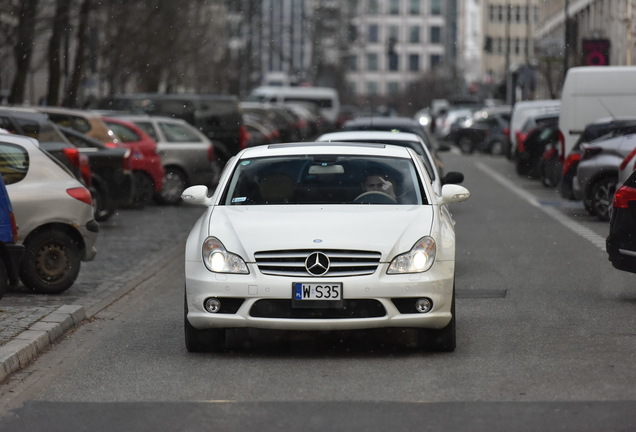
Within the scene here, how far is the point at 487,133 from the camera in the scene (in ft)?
179

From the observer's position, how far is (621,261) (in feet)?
41.3

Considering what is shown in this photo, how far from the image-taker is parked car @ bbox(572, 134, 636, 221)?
22719 mm

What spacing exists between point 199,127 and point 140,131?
269 inches

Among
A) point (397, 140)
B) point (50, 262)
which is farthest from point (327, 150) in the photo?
point (397, 140)

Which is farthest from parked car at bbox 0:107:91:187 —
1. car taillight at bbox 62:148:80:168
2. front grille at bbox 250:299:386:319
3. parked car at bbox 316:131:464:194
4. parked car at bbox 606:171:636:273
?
front grille at bbox 250:299:386:319

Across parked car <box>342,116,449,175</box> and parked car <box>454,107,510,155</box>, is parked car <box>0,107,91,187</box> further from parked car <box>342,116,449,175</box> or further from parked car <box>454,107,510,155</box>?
parked car <box>454,107,510,155</box>

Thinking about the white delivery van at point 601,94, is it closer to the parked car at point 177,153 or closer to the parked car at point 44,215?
the parked car at point 177,153

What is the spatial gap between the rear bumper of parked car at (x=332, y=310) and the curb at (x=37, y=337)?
1161mm

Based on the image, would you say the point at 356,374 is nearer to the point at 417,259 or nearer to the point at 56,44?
the point at 417,259

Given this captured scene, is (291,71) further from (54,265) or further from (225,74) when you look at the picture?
(54,265)

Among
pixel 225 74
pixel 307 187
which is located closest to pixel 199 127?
pixel 307 187

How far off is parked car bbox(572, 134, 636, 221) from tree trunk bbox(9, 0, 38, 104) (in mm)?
14049

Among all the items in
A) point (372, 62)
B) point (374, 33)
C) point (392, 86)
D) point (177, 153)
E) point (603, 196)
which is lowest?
point (392, 86)

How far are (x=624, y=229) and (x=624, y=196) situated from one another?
0.27 m
